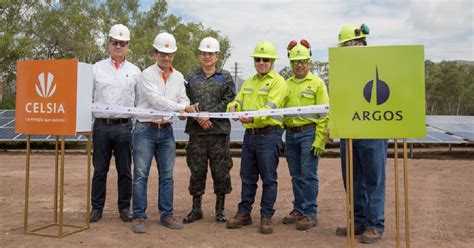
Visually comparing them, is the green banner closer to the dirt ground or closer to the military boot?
the dirt ground

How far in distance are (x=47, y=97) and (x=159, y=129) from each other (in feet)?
4.41

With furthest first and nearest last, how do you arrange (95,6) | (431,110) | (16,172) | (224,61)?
1. (431,110)
2. (224,61)
3. (95,6)
4. (16,172)

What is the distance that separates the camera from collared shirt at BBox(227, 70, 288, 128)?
5.64 m

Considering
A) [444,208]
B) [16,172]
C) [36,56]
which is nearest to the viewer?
[444,208]

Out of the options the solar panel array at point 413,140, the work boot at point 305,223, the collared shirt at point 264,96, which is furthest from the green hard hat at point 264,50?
the solar panel array at point 413,140

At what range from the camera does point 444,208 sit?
7012mm

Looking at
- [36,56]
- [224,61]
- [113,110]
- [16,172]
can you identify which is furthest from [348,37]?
[224,61]

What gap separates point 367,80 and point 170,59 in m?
2.61

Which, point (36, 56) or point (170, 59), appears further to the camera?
point (36, 56)

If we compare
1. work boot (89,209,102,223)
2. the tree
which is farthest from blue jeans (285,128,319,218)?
the tree

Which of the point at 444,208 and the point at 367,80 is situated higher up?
the point at 367,80

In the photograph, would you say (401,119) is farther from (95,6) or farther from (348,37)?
(95,6)

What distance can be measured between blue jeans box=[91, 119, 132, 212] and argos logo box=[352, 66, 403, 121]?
324 centimetres

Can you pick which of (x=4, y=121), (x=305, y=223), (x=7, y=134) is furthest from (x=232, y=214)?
(x=4, y=121)
